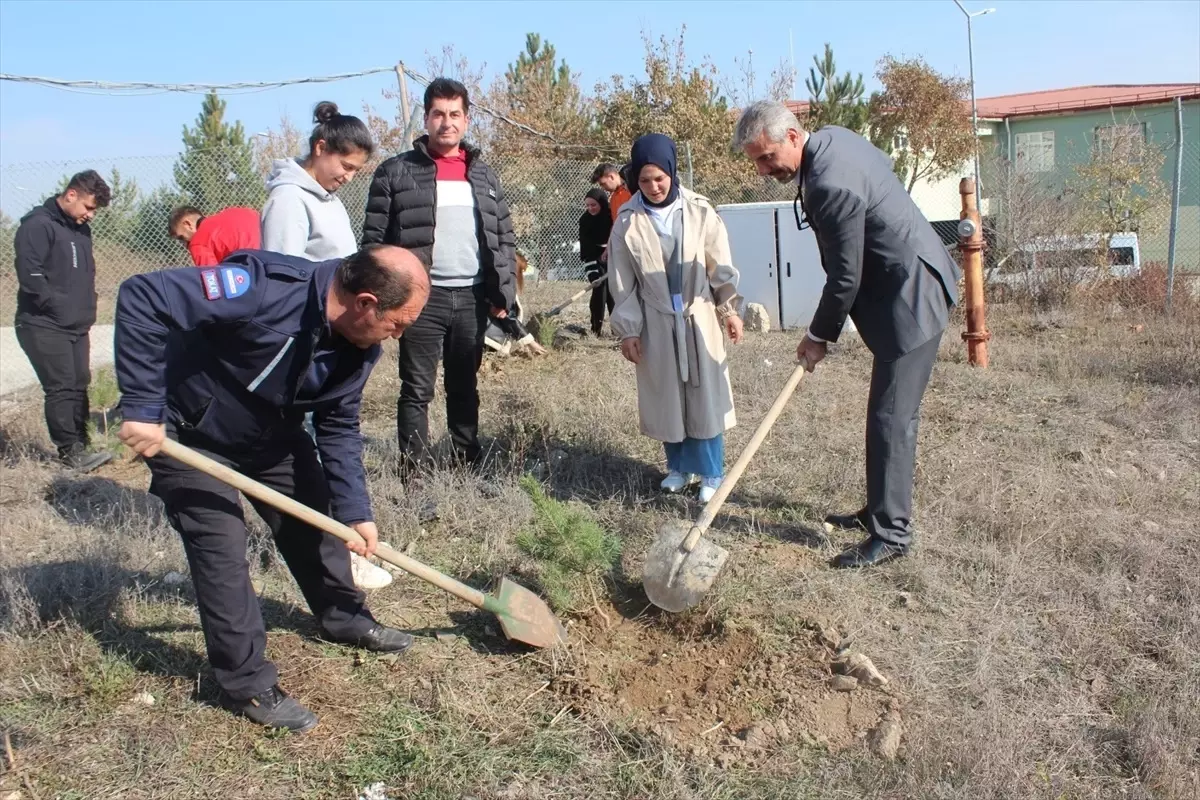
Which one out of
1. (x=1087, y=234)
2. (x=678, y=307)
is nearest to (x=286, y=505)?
(x=678, y=307)

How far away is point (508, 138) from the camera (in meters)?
20.4

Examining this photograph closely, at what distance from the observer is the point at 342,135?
353cm

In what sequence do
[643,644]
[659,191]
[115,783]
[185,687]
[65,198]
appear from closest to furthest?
1. [115,783]
2. [185,687]
3. [643,644]
4. [659,191]
5. [65,198]

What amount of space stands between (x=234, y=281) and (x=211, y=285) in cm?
6

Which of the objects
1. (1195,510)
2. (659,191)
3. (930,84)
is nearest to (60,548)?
(659,191)

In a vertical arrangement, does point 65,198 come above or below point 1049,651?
above

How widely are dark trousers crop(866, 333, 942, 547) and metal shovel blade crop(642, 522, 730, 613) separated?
822 millimetres

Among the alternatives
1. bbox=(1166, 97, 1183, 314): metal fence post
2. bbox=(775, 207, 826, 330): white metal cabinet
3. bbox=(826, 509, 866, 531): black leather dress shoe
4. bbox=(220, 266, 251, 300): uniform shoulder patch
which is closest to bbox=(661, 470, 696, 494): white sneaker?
bbox=(826, 509, 866, 531): black leather dress shoe

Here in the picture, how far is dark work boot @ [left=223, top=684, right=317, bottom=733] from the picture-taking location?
270 cm

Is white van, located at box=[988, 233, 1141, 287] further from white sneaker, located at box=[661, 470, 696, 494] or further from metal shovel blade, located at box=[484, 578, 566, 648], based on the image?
metal shovel blade, located at box=[484, 578, 566, 648]

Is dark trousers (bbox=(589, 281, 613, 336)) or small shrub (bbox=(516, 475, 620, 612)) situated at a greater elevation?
dark trousers (bbox=(589, 281, 613, 336))

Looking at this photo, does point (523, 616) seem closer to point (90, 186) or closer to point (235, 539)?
point (235, 539)

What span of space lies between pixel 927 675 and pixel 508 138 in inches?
749

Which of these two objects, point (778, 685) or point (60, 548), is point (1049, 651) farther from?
point (60, 548)
